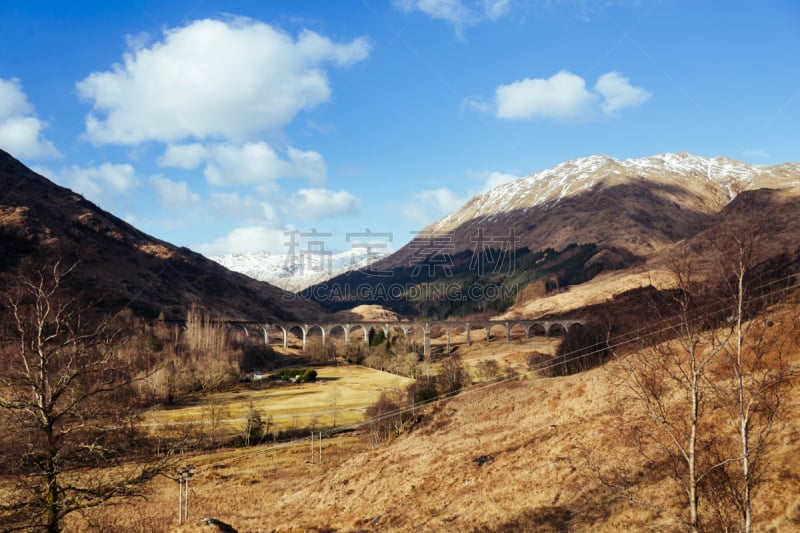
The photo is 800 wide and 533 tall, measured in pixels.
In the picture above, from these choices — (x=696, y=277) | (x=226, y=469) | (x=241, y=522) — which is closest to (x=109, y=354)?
(x=696, y=277)

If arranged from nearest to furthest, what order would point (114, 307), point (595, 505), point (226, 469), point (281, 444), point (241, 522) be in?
point (595, 505) < point (241, 522) < point (226, 469) < point (281, 444) < point (114, 307)

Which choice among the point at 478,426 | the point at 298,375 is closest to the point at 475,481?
the point at 478,426

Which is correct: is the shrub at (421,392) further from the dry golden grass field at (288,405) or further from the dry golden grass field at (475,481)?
the dry golden grass field at (475,481)

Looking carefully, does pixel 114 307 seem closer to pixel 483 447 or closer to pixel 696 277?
pixel 483 447

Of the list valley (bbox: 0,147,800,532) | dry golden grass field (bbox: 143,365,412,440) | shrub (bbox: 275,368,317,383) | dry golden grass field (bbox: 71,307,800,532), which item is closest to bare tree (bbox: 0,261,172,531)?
valley (bbox: 0,147,800,532)

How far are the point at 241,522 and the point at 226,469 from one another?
18874mm

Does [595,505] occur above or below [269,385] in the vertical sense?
above

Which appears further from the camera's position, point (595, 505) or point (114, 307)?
point (114, 307)

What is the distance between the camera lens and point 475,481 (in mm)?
27000

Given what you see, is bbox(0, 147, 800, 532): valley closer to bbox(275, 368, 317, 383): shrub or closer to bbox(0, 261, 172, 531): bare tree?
bbox(0, 261, 172, 531): bare tree

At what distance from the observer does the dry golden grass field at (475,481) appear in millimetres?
17938

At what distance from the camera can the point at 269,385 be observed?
3910 inches

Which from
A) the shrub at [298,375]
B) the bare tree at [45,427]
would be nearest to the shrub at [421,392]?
the shrub at [298,375]

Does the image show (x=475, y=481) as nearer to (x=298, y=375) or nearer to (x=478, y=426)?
(x=478, y=426)
